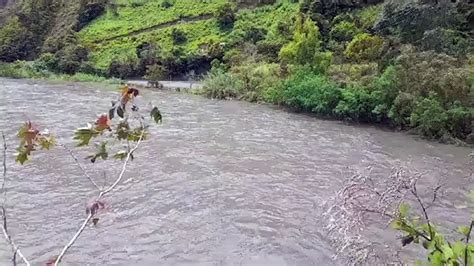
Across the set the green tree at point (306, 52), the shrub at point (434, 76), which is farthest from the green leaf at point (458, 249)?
the green tree at point (306, 52)

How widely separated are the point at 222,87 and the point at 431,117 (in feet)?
43.2

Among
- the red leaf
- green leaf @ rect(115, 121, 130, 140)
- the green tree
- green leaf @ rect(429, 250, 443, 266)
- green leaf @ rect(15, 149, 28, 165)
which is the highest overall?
the green tree

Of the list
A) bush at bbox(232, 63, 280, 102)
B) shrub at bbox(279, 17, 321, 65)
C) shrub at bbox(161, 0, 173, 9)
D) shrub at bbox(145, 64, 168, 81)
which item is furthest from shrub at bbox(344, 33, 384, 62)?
shrub at bbox(161, 0, 173, 9)

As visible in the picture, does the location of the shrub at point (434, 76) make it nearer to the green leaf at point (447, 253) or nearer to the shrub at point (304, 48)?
the shrub at point (304, 48)

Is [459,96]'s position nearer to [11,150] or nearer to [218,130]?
[218,130]

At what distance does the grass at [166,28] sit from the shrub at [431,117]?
2128 centimetres

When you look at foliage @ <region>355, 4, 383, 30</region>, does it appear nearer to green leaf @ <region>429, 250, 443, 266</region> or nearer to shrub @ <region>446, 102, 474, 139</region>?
shrub @ <region>446, 102, 474, 139</region>

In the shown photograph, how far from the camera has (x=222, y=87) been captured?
1108 inches

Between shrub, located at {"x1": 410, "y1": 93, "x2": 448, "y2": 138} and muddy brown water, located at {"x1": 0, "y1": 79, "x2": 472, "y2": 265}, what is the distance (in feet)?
2.58

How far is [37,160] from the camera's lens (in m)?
13.3

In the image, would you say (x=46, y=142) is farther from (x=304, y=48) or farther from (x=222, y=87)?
(x=222, y=87)

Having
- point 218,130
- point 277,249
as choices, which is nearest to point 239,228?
point 277,249

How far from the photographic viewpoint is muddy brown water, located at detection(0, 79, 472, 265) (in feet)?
26.5

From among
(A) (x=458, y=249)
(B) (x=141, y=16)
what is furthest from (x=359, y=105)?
(B) (x=141, y=16)
